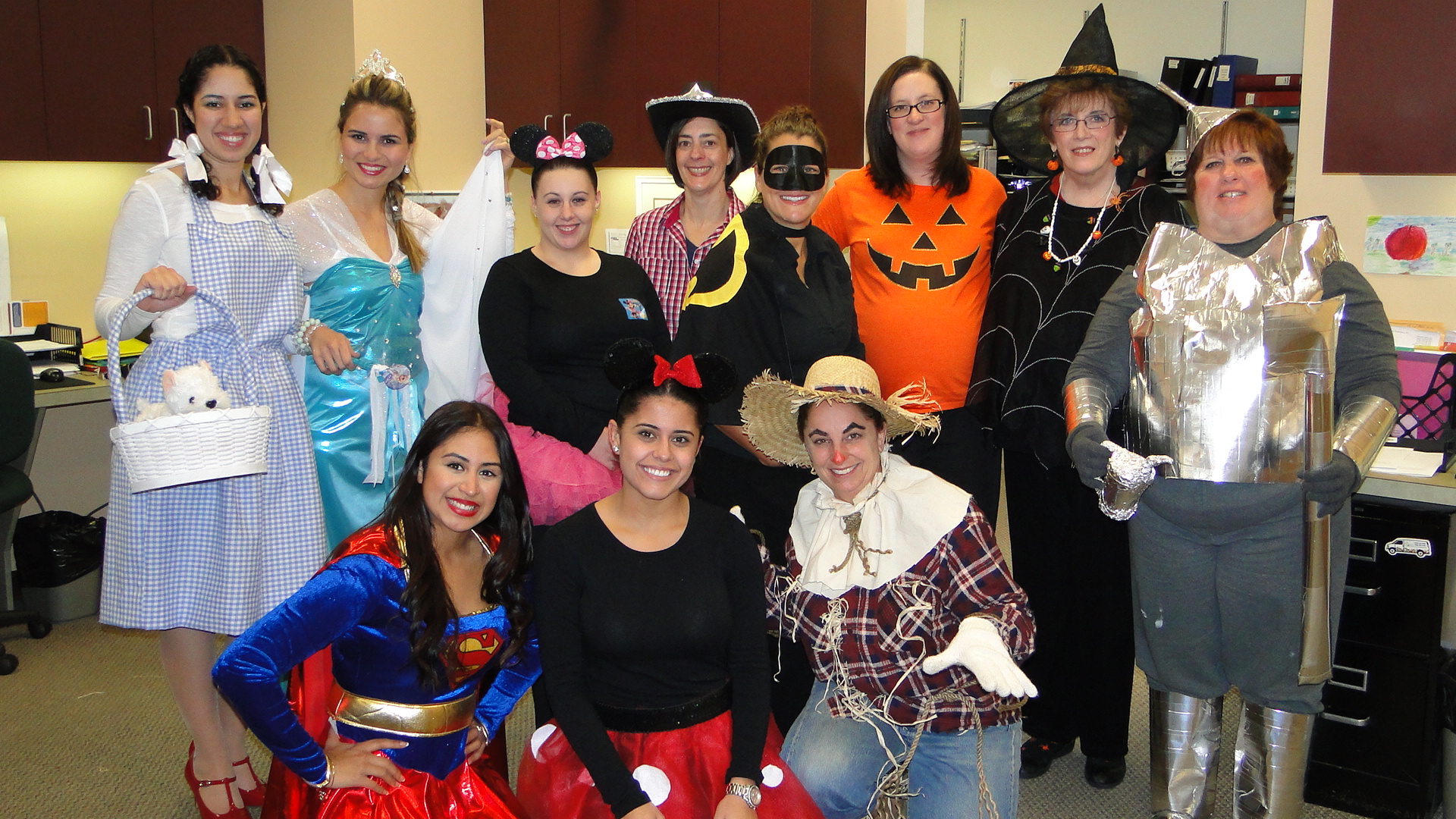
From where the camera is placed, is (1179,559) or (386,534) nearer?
(386,534)

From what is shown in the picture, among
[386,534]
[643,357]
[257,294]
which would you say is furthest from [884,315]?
[257,294]

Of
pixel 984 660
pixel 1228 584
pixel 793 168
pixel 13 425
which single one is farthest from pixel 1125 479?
pixel 13 425

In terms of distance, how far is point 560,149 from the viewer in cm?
241

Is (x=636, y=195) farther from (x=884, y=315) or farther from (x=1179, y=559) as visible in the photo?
(x=1179, y=559)

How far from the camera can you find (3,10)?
4.01 metres

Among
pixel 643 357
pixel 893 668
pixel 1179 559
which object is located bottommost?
pixel 893 668

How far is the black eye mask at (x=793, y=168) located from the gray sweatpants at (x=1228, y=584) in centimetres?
95

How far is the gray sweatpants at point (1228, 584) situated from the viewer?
2016mm

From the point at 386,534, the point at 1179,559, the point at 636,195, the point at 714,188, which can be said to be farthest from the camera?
the point at 636,195

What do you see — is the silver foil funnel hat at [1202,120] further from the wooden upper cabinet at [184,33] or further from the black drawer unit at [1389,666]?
the wooden upper cabinet at [184,33]

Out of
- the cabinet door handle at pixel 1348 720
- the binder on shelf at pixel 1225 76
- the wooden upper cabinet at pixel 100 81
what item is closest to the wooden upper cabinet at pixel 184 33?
the wooden upper cabinet at pixel 100 81

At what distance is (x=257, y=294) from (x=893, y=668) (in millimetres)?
1563

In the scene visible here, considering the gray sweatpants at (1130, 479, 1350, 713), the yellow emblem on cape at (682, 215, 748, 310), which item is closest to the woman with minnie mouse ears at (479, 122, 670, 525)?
the yellow emblem on cape at (682, 215, 748, 310)

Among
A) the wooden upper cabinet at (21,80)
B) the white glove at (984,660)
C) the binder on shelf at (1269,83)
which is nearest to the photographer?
the white glove at (984,660)
